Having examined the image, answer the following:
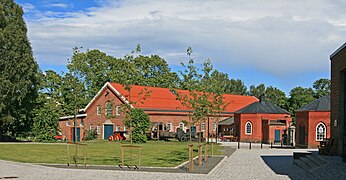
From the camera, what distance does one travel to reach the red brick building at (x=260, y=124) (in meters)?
55.3

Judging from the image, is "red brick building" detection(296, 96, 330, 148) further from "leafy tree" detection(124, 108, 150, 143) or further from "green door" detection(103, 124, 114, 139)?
"green door" detection(103, 124, 114, 139)

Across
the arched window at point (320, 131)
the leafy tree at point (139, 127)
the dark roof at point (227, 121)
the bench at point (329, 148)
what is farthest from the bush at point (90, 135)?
the bench at point (329, 148)

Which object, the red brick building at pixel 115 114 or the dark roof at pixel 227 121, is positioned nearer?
the red brick building at pixel 115 114

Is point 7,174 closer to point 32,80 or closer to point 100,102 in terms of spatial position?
point 32,80

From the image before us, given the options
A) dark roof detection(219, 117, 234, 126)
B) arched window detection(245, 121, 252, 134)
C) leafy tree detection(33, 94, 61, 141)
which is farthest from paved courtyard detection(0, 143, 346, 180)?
dark roof detection(219, 117, 234, 126)

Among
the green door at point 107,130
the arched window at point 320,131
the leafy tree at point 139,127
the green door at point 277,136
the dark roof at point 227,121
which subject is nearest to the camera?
the leafy tree at point 139,127

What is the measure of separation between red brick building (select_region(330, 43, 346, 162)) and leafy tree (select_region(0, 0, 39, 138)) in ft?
87.2

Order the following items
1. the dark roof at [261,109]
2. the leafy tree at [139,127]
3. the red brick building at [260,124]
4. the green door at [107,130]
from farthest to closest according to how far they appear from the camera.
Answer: the dark roof at [261,109] → the red brick building at [260,124] → the green door at [107,130] → the leafy tree at [139,127]

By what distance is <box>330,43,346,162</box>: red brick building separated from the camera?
2421cm

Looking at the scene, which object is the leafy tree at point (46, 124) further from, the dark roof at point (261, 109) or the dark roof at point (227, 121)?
the dark roof at point (227, 121)

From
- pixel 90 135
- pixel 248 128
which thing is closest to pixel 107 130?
pixel 90 135

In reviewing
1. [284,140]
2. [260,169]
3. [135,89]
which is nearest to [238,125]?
[284,140]

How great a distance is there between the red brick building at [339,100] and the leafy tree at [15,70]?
26.6 meters

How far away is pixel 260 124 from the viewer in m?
56.0
